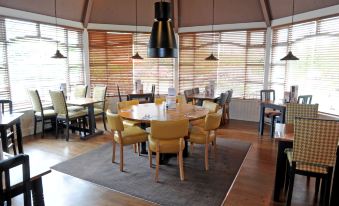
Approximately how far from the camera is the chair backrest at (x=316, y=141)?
247 centimetres

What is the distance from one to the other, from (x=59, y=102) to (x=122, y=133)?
222cm

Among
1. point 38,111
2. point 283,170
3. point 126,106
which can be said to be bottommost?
point 283,170

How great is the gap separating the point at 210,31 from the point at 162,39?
3.91 m

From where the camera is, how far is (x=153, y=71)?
25.8ft

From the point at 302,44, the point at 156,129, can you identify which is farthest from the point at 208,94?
the point at 156,129

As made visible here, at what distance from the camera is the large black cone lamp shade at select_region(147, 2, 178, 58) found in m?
3.77

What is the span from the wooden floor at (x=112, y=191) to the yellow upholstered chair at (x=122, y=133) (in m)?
0.68

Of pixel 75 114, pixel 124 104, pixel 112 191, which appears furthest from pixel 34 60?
pixel 112 191

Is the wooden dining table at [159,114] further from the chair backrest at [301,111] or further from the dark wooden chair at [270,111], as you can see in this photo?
the dark wooden chair at [270,111]

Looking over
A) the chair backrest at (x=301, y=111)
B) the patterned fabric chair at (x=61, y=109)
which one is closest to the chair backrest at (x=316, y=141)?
the chair backrest at (x=301, y=111)

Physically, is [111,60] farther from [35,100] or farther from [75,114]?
[35,100]

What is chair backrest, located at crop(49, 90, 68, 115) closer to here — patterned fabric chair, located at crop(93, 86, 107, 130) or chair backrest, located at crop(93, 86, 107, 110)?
patterned fabric chair, located at crop(93, 86, 107, 130)

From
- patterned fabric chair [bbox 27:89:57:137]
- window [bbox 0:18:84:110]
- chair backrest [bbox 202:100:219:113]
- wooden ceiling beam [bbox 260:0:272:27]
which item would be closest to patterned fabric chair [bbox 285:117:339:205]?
chair backrest [bbox 202:100:219:113]

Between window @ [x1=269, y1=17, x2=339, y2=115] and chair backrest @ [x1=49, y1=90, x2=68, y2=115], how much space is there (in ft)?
17.4
